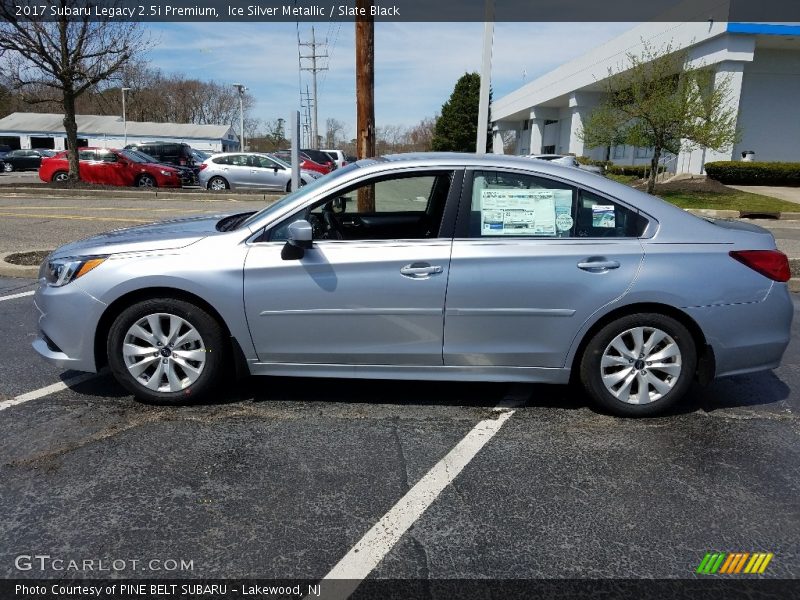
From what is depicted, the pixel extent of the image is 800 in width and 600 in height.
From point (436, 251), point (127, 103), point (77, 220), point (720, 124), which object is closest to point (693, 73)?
point (720, 124)

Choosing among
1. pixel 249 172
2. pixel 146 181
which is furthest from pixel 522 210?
pixel 146 181

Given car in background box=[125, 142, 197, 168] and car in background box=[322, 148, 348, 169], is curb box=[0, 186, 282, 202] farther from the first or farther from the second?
car in background box=[125, 142, 197, 168]

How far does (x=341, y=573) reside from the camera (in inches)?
97.4

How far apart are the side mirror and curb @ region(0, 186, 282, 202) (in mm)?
15501

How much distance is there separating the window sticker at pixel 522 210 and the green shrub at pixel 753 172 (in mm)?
25385

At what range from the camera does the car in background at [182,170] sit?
2238cm

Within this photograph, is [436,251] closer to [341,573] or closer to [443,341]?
[443,341]

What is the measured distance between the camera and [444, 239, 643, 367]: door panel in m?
3.79

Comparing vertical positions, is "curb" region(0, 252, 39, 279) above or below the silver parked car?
below

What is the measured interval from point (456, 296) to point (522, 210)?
2.35 ft

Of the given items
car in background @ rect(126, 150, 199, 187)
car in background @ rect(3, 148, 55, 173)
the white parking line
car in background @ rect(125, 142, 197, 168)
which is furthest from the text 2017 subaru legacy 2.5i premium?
car in background @ rect(3, 148, 55, 173)

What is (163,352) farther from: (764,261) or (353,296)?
(764,261)

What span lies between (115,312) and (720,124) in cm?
2268

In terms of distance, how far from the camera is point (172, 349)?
3926 millimetres
